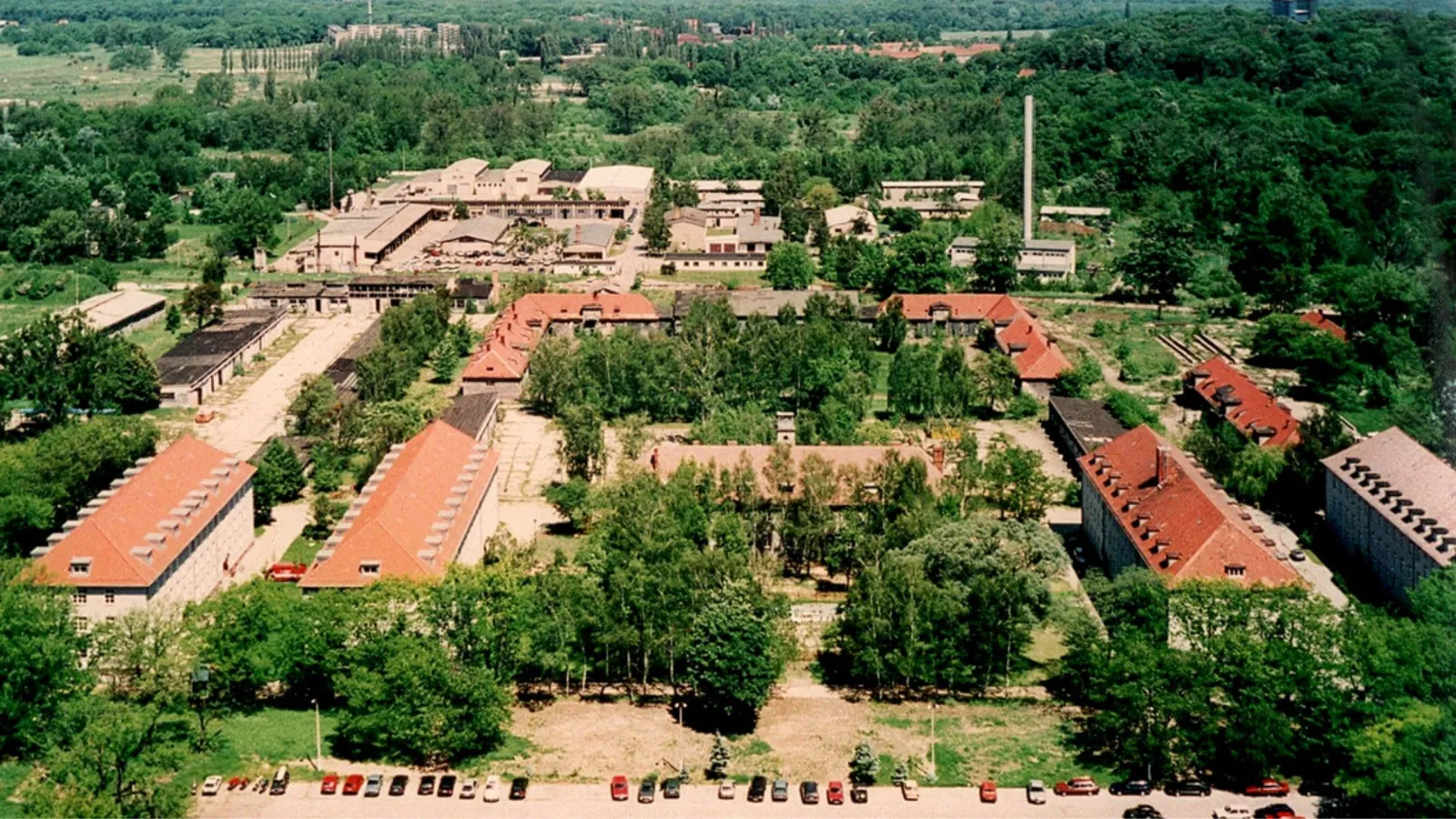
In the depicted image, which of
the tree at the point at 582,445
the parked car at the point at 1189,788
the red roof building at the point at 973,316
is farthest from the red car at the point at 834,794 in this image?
the red roof building at the point at 973,316

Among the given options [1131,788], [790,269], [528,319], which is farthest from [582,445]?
[790,269]

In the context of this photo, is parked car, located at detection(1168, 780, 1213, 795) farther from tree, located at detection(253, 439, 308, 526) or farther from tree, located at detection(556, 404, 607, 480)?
tree, located at detection(253, 439, 308, 526)

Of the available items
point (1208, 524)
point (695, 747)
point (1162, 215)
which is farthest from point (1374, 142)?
point (695, 747)

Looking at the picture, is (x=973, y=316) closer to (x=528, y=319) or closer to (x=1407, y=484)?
(x=528, y=319)

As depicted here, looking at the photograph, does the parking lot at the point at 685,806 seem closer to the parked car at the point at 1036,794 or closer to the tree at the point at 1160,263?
the parked car at the point at 1036,794

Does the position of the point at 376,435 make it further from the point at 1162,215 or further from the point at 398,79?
the point at 398,79
